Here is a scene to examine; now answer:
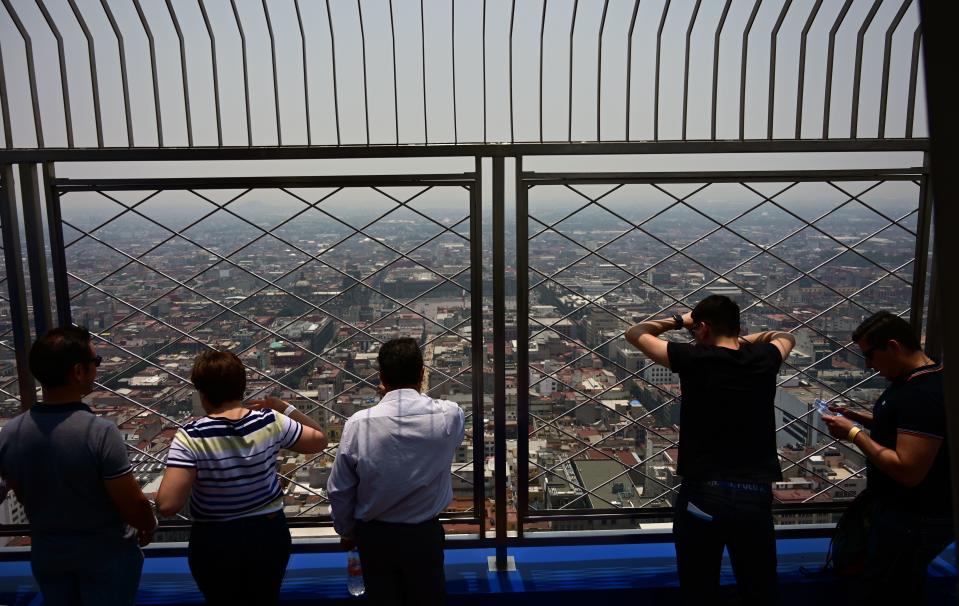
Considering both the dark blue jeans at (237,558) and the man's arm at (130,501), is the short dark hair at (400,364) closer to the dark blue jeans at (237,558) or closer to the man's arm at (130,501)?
the dark blue jeans at (237,558)

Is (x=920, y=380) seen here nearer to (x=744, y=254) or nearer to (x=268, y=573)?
(x=744, y=254)

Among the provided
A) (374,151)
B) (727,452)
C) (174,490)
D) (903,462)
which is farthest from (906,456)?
(174,490)

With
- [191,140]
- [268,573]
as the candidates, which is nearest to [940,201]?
[268,573]

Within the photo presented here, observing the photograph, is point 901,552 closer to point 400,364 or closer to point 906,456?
point 906,456

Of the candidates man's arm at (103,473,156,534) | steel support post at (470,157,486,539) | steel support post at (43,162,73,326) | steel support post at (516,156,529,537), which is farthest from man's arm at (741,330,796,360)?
steel support post at (43,162,73,326)

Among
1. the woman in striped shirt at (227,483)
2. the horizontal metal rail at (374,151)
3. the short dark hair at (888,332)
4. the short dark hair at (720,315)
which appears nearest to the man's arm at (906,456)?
the short dark hair at (888,332)
